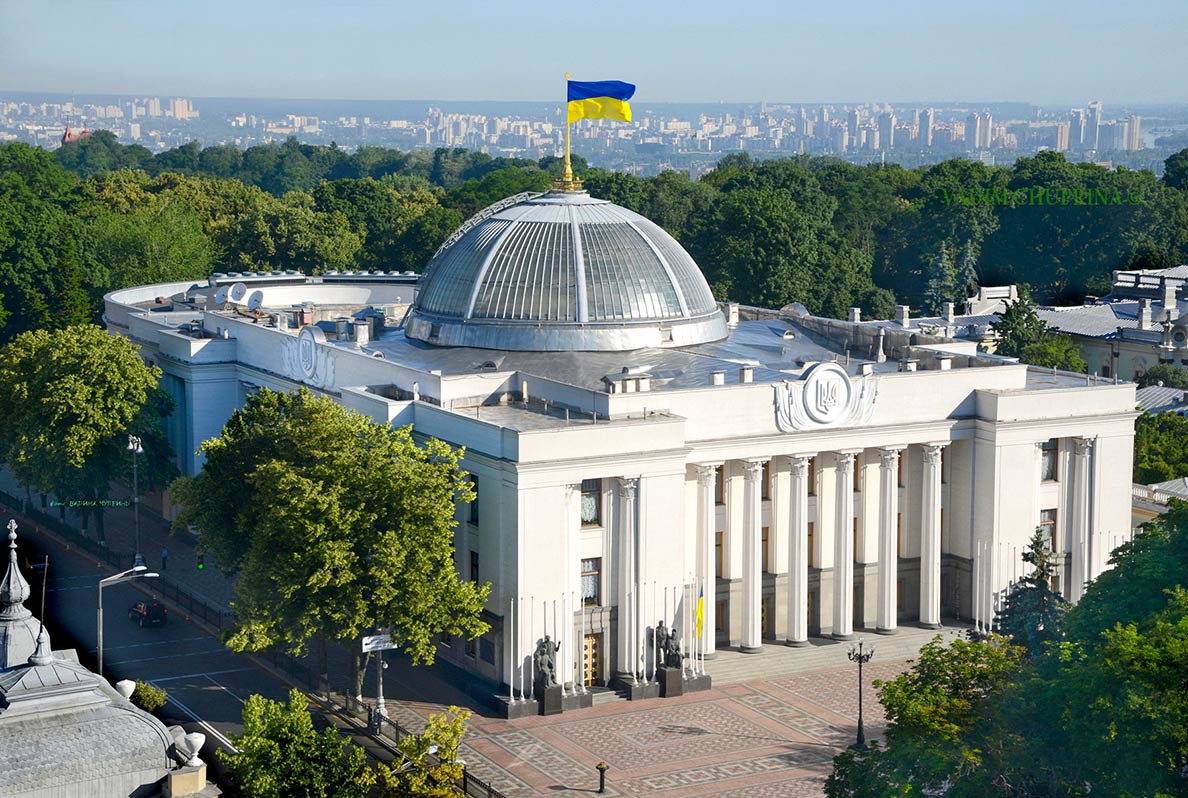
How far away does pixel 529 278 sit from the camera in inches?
3214

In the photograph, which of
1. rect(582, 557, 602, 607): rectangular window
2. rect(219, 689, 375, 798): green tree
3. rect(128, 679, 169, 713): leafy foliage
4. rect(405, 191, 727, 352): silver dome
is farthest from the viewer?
rect(405, 191, 727, 352): silver dome

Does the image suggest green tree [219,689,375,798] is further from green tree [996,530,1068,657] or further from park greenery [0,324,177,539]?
park greenery [0,324,177,539]

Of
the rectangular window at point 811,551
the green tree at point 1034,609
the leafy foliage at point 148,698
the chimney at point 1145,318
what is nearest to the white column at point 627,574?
the rectangular window at point 811,551

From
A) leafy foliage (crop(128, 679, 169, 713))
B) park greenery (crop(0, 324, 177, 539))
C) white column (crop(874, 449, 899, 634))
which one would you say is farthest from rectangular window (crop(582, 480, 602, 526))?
park greenery (crop(0, 324, 177, 539))

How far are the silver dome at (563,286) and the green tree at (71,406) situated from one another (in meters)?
13.6

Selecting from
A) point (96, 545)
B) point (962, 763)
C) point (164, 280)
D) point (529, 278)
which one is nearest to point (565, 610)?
point (529, 278)

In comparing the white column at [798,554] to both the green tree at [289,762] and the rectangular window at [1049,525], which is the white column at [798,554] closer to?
the rectangular window at [1049,525]

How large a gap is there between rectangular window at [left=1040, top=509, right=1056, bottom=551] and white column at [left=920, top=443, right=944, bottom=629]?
428cm

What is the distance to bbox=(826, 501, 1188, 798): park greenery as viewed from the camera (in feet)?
155

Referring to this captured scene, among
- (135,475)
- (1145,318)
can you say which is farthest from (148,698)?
(1145,318)

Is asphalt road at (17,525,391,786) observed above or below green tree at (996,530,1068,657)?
below

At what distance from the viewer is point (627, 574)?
7069 centimetres

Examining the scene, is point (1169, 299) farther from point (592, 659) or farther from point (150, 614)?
point (150, 614)

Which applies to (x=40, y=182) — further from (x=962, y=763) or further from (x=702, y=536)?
(x=962, y=763)
